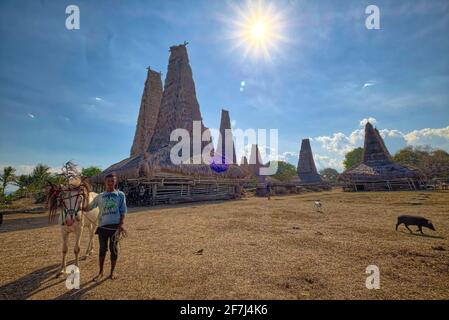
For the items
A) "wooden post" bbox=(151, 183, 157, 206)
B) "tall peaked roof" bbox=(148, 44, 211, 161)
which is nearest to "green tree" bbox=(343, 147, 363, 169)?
"tall peaked roof" bbox=(148, 44, 211, 161)

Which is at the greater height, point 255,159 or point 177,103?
point 177,103

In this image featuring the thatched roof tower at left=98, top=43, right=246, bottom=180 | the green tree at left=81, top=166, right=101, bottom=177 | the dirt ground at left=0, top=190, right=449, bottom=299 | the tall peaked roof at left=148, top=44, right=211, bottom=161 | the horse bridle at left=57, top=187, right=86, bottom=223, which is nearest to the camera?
the dirt ground at left=0, top=190, right=449, bottom=299

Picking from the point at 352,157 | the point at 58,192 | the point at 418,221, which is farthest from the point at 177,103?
the point at 352,157

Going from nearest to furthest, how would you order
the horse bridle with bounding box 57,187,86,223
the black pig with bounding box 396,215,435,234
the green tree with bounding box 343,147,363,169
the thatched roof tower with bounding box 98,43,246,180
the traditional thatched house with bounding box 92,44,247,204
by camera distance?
the horse bridle with bounding box 57,187,86,223, the black pig with bounding box 396,215,435,234, the traditional thatched house with bounding box 92,44,247,204, the thatched roof tower with bounding box 98,43,246,180, the green tree with bounding box 343,147,363,169

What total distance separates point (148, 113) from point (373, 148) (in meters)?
33.1

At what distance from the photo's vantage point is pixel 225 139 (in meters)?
35.0

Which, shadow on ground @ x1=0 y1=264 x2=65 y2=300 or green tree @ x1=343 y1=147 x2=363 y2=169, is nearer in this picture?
shadow on ground @ x1=0 y1=264 x2=65 y2=300

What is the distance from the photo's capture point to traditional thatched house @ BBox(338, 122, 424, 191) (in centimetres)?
2522

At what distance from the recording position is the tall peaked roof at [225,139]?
3472 centimetres

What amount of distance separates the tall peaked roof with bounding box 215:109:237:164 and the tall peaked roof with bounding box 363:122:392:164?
68.9 ft

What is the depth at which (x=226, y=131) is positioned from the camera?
3509 centimetres

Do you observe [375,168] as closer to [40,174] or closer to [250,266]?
[250,266]

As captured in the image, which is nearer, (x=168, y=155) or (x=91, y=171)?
(x=168, y=155)

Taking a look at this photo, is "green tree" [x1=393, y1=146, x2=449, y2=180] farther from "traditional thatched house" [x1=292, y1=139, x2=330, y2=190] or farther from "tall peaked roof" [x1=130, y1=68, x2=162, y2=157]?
"tall peaked roof" [x1=130, y1=68, x2=162, y2=157]
